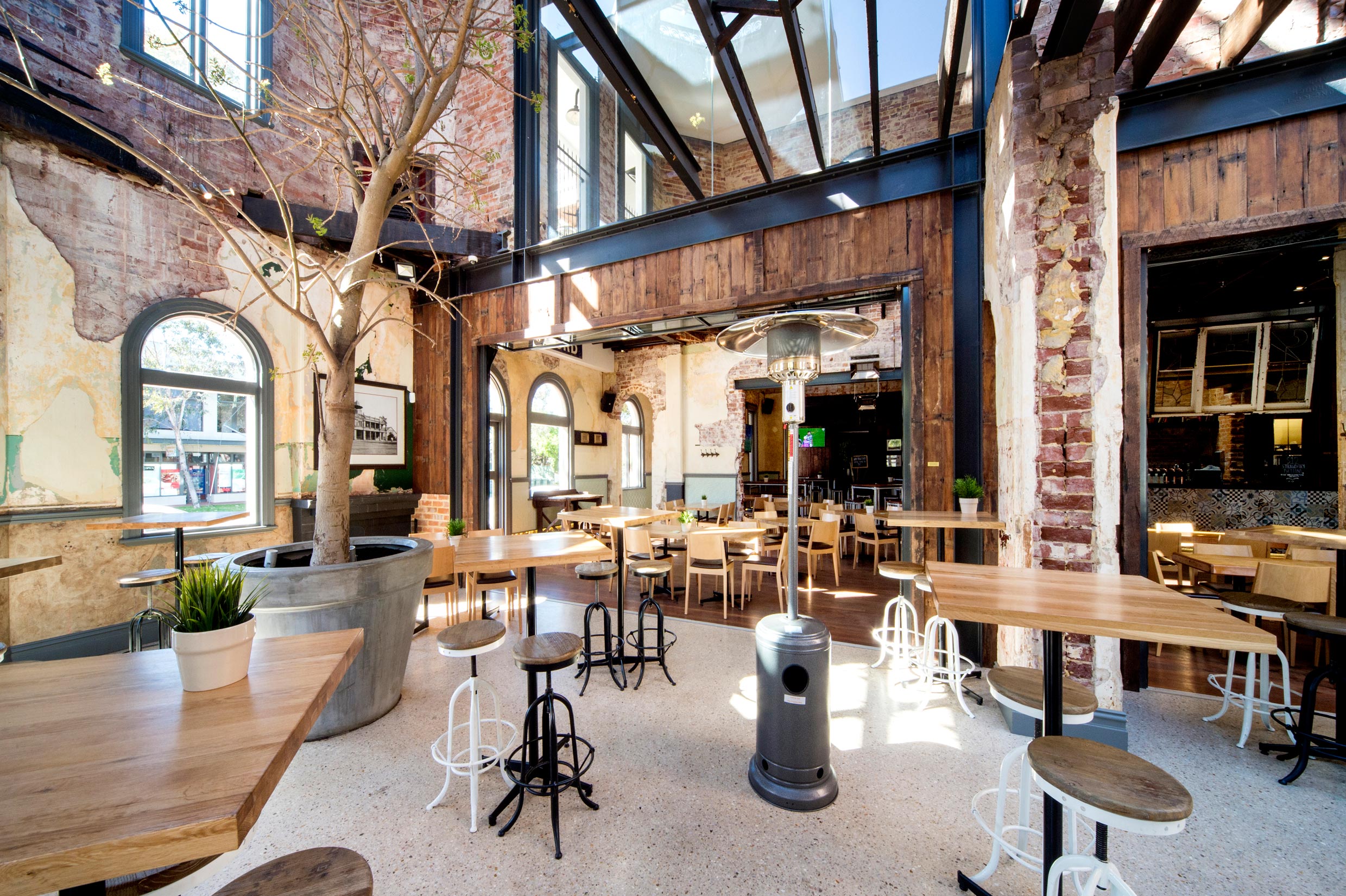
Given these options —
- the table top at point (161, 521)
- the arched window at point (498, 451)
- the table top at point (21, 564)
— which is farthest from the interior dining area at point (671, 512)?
the arched window at point (498, 451)

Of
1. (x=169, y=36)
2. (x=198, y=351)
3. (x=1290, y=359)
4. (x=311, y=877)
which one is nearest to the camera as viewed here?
(x=311, y=877)

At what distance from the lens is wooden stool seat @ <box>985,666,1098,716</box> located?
157 centimetres

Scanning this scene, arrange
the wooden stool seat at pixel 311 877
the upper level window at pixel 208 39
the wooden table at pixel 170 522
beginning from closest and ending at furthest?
the wooden stool seat at pixel 311 877, the wooden table at pixel 170 522, the upper level window at pixel 208 39

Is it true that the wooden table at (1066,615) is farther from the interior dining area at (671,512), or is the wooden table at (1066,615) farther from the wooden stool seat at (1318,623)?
the wooden stool seat at (1318,623)

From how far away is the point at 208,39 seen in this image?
12.2ft

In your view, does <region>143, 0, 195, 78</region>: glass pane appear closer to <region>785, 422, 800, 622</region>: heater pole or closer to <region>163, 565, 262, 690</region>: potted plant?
<region>163, 565, 262, 690</region>: potted plant

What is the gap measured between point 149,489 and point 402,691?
3.04 m

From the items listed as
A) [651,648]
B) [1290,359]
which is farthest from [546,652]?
[1290,359]

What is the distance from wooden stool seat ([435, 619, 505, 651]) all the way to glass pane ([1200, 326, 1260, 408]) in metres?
7.42

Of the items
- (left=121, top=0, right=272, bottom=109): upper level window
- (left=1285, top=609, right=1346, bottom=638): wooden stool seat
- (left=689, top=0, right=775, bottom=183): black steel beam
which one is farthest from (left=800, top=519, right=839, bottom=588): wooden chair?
(left=121, top=0, right=272, bottom=109): upper level window

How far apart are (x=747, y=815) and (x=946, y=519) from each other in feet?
6.42

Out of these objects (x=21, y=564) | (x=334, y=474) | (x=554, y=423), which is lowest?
(x=21, y=564)

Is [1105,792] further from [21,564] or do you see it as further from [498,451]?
[498,451]

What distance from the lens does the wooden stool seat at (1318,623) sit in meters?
2.14
